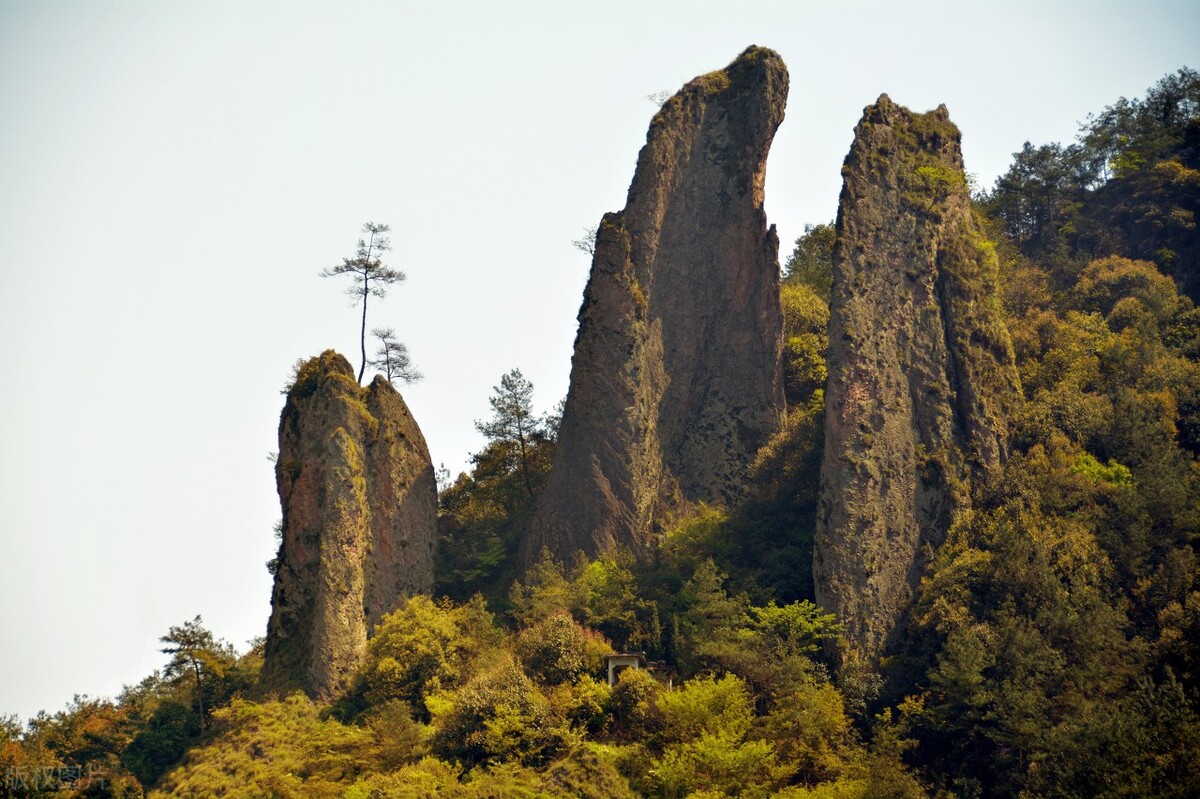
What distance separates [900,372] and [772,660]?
11.9m

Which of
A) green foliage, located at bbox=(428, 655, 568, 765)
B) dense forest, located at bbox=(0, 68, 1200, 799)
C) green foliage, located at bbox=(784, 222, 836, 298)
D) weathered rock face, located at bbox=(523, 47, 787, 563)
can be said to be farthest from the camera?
green foliage, located at bbox=(784, 222, 836, 298)

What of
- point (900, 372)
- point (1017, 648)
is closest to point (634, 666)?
point (1017, 648)

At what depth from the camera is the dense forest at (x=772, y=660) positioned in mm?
46562

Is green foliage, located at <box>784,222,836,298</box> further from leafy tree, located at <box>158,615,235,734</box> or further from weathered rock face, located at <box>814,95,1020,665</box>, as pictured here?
leafy tree, located at <box>158,615,235,734</box>

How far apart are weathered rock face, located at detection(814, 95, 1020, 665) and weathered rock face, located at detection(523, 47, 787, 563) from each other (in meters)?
4.85

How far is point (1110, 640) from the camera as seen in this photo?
48.3 m

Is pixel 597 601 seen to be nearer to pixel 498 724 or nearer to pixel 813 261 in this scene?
pixel 498 724

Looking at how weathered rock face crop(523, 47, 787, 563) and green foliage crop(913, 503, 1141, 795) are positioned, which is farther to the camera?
weathered rock face crop(523, 47, 787, 563)

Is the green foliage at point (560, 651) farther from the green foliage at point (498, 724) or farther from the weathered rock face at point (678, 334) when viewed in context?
the weathered rock face at point (678, 334)

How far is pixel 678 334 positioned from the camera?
60.7 metres

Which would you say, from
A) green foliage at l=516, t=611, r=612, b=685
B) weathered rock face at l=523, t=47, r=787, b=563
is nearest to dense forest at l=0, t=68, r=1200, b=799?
green foliage at l=516, t=611, r=612, b=685

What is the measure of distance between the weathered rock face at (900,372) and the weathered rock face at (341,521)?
1455 centimetres

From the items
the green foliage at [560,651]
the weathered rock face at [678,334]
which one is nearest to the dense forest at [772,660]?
the green foliage at [560,651]

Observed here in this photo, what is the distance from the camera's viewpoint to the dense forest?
153ft
